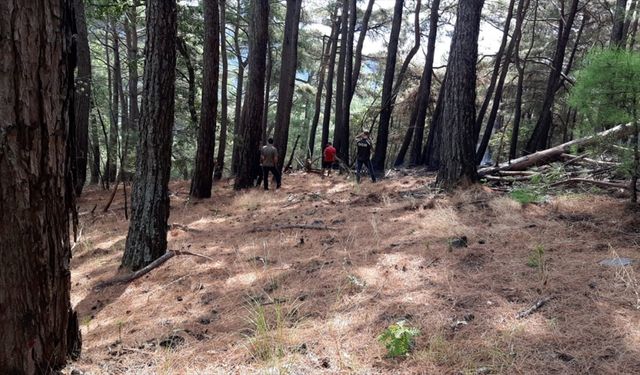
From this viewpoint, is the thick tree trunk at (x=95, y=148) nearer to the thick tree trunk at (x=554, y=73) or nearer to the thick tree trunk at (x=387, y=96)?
the thick tree trunk at (x=387, y=96)

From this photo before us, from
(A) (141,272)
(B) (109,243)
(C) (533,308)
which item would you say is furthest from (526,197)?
(B) (109,243)

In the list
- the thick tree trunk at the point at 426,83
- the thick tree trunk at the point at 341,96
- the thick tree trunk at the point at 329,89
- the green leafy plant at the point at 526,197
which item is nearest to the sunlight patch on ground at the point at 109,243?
the green leafy plant at the point at 526,197

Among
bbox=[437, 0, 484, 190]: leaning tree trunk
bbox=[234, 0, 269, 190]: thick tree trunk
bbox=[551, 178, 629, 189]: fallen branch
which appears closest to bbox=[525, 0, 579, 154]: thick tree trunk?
bbox=[437, 0, 484, 190]: leaning tree trunk

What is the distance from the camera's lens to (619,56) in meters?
4.98

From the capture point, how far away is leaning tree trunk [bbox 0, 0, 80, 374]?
200 centimetres

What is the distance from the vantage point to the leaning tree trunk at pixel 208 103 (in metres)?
9.91

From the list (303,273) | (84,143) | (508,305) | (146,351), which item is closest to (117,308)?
(146,351)

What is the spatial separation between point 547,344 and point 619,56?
391cm

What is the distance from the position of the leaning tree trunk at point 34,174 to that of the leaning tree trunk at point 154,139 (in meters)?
3.12

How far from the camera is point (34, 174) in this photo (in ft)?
6.91

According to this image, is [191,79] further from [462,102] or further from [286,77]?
[462,102]

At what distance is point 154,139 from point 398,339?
399cm

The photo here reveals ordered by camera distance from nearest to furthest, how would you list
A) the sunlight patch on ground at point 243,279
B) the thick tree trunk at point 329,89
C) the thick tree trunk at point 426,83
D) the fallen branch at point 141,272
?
the sunlight patch on ground at point 243,279
the fallen branch at point 141,272
the thick tree trunk at point 426,83
the thick tree trunk at point 329,89

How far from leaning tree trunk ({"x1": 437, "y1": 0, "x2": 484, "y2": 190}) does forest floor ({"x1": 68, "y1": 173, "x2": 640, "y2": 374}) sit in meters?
1.08
